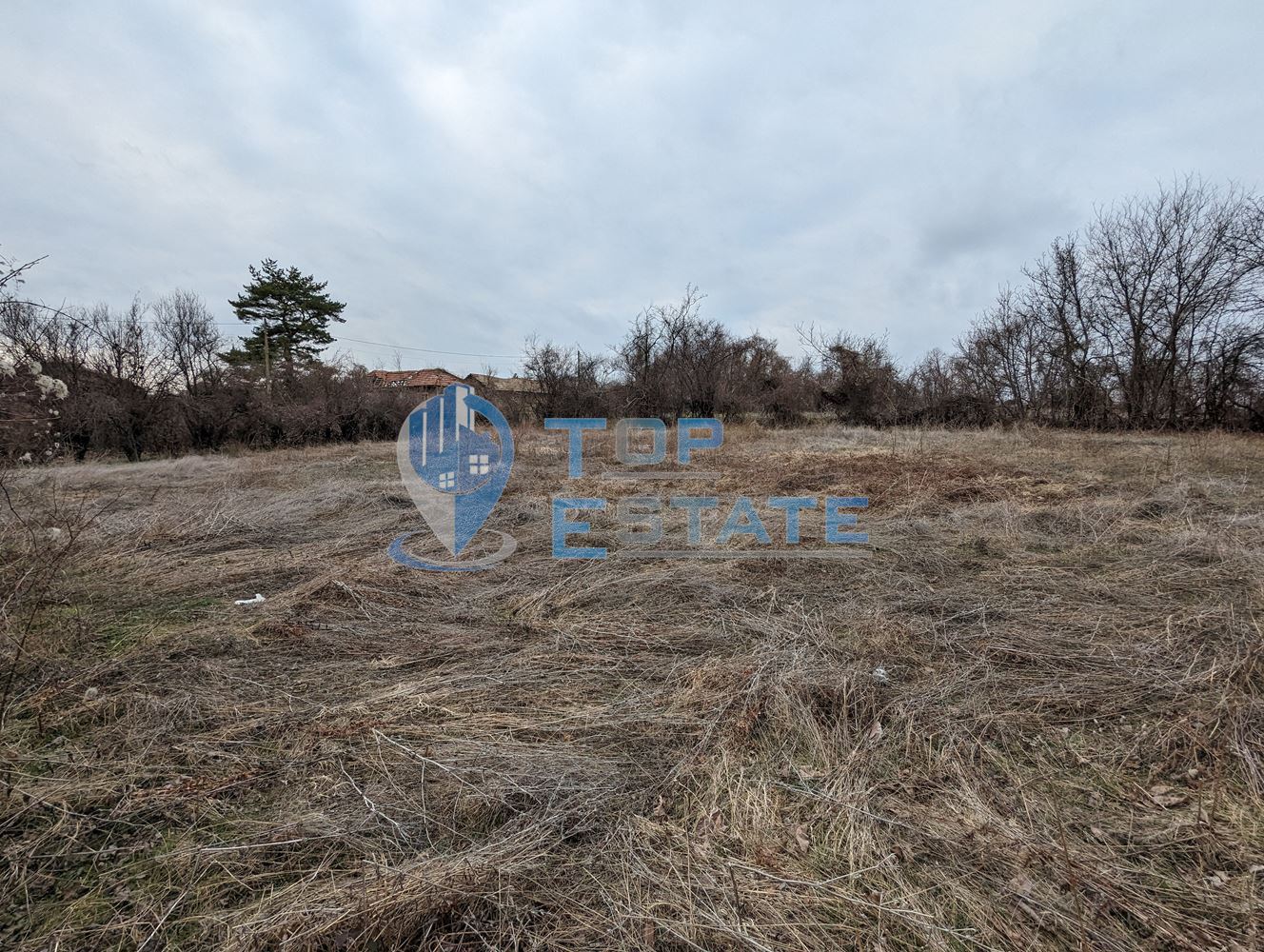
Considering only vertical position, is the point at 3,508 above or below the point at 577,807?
above

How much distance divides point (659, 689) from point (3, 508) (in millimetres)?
6987

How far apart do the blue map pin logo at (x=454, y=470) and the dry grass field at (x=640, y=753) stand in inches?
32.8

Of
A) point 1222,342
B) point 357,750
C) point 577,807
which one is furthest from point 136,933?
point 1222,342

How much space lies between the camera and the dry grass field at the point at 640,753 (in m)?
1.31

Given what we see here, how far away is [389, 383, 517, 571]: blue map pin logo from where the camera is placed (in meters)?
4.94

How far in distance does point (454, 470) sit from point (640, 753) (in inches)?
302

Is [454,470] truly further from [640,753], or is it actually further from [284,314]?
[284,314]

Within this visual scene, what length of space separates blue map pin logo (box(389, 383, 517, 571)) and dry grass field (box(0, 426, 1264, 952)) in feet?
2.73

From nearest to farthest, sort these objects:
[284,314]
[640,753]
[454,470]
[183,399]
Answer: [640,753] → [454,470] → [183,399] → [284,314]

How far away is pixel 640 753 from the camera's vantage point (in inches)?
77.0

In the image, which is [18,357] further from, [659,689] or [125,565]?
[659,689]

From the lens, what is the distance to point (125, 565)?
4016 millimetres

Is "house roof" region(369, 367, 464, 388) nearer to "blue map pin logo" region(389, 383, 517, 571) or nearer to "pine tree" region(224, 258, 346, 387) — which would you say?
"pine tree" region(224, 258, 346, 387)

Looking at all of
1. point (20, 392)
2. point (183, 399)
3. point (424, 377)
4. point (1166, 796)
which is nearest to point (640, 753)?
point (1166, 796)
